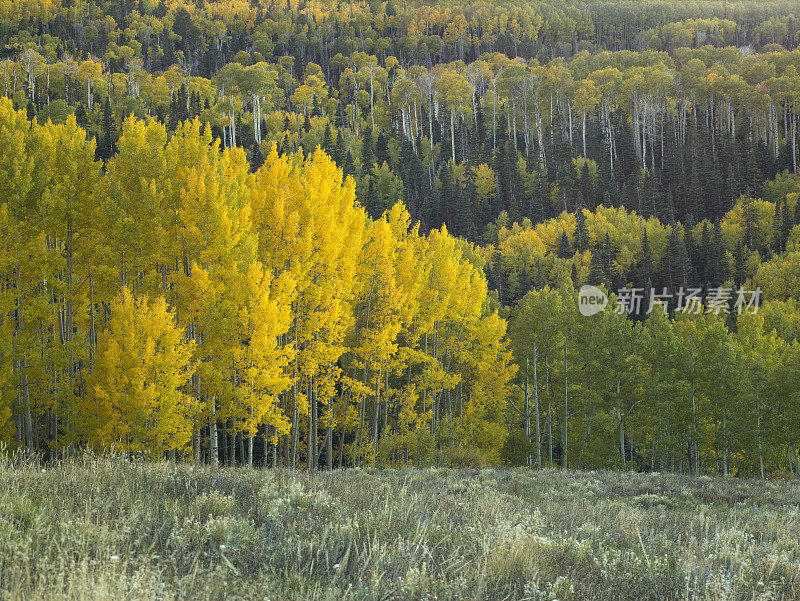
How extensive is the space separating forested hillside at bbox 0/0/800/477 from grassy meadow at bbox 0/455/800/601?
420 inches

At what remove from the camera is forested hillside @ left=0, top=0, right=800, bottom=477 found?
1656 cm

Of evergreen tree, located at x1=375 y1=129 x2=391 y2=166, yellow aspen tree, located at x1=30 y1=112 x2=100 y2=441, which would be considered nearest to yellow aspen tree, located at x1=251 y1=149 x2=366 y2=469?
yellow aspen tree, located at x1=30 y1=112 x2=100 y2=441

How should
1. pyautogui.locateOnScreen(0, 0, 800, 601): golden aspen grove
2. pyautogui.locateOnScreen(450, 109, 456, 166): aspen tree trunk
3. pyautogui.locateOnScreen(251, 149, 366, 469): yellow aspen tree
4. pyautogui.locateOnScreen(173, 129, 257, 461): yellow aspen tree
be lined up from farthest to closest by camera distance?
pyautogui.locateOnScreen(450, 109, 456, 166): aspen tree trunk
pyautogui.locateOnScreen(251, 149, 366, 469): yellow aspen tree
pyautogui.locateOnScreen(173, 129, 257, 461): yellow aspen tree
pyautogui.locateOnScreen(0, 0, 800, 601): golden aspen grove

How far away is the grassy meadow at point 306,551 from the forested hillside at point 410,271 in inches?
420

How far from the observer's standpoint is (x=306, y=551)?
4.46m

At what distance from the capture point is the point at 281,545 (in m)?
4.46

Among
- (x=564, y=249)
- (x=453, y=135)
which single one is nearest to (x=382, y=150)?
(x=453, y=135)

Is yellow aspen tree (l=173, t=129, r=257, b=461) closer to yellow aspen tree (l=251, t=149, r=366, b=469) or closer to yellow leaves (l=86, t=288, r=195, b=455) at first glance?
yellow leaves (l=86, t=288, r=195, b=455)

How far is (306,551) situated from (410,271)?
20229mm

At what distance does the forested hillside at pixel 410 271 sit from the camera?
1656cm

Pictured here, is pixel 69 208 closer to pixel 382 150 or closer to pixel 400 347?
pixel 400 347

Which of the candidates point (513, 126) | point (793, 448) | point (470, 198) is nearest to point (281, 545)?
point (793, 448)

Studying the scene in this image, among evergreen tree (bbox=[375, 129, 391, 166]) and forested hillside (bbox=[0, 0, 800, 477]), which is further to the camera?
evergreen tree (bbox=[375, 129, 391, 166])

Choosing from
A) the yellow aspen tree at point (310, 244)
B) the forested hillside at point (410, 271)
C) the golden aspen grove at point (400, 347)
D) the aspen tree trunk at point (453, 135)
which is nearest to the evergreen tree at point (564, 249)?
the forested hillside at point (410, 271)
